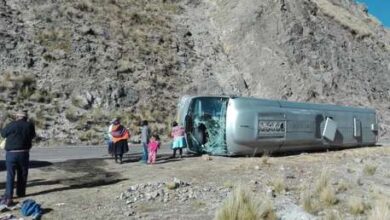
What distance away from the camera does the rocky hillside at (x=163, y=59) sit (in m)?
32.2

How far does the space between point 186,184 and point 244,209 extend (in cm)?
357

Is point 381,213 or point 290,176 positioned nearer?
point 381,213

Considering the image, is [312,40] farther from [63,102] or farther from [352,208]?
[352,208]

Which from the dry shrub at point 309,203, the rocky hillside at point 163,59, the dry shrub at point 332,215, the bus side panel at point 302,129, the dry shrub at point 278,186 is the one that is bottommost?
the dry shrub at point 332,215

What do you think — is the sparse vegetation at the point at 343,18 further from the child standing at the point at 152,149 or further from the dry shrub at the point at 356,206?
the dry shrub at the point at 356,206

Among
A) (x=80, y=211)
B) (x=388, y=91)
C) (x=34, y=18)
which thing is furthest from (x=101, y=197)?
(x=388, y=91)

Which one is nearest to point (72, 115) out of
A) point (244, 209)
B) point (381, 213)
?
point (244, 209)

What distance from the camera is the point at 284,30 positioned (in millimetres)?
47625

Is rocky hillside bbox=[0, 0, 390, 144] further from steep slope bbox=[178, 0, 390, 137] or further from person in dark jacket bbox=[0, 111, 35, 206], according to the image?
person in dark jacket bbox=[0, 111, 35, 206]

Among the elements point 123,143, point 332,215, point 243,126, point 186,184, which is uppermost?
point 243,126

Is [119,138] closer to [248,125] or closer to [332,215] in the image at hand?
[248,125]

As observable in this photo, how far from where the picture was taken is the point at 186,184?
547 inches

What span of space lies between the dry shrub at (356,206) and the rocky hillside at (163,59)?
1813cm

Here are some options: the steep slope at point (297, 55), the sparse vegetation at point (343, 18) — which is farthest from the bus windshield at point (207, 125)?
the sparse vegetation at point (343, 18)
